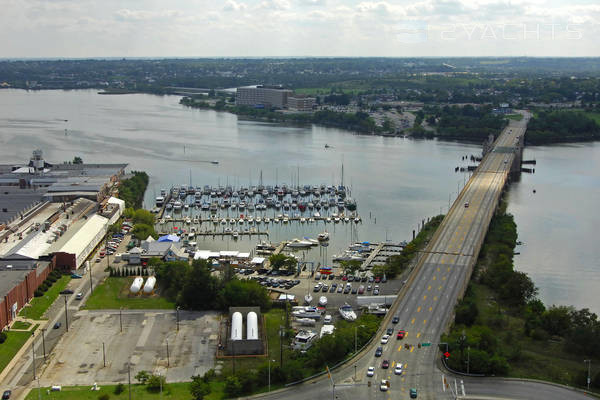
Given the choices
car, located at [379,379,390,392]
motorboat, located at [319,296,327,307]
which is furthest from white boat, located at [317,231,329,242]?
car, located at [379,379,390,392]

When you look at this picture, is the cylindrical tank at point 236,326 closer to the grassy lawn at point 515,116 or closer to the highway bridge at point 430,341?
the highway bridge at point 430,341

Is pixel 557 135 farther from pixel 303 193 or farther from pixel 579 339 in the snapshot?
pixel 579 339

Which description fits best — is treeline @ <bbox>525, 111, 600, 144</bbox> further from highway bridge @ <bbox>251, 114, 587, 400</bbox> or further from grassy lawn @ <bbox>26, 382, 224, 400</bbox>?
grassy lawn @ <bbox>26, 382, 224, 400</bbox>

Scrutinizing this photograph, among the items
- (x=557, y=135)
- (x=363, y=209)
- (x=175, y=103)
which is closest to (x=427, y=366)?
(x=363, y=209)

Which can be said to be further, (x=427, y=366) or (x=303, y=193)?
(x=303, y=193)

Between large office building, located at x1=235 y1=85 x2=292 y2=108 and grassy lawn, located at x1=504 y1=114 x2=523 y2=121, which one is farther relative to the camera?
large office building, located at x1=235 y1=85 x2=292 y2=108

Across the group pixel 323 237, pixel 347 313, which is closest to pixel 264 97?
pixel 323 237

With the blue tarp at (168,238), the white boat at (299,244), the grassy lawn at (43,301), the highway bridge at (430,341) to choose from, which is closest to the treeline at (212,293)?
Result: the grassy lawn at (43,301)
